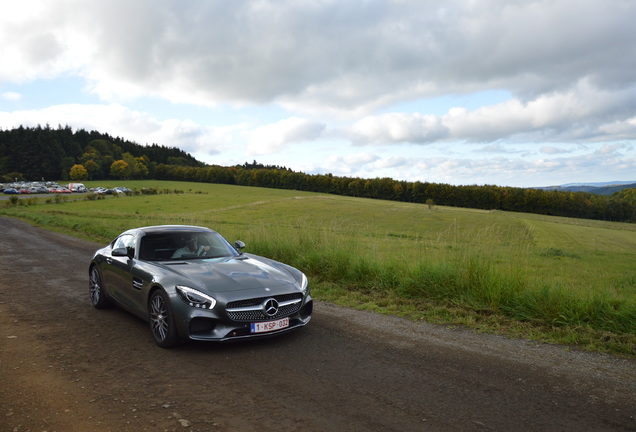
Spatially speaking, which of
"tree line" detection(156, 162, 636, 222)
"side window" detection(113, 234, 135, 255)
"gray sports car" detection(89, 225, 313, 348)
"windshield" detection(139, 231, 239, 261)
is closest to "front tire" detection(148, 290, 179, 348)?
"gray sports car" detection(89, 225, 313, 348)

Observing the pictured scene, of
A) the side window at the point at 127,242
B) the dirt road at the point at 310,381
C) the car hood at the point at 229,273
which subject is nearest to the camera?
the dirt road at the point at 310,381

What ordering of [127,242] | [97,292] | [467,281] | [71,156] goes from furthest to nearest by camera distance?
[71,156] < [467,281] < [97,292] < [127,242]

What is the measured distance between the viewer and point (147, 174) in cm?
14338

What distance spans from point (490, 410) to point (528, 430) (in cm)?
38

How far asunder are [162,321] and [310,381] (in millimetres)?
2230

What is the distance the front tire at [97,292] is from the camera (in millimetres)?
7312

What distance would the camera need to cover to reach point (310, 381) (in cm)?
442

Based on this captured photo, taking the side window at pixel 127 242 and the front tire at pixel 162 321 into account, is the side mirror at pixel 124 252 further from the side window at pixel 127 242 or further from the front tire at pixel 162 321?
the front tire at pixel 162 321

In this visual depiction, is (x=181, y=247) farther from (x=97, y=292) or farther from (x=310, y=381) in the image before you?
(x=310, y=381)

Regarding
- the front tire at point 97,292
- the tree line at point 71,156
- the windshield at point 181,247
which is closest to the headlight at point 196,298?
the windshield at point 181,247

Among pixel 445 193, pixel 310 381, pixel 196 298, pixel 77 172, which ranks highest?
pixel 445 193

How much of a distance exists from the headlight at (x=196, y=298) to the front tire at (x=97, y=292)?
8.99ft

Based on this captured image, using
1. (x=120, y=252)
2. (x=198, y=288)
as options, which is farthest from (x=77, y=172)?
(x=198, y=288)

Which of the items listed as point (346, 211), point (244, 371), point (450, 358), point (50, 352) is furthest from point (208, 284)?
point (346, 211)
